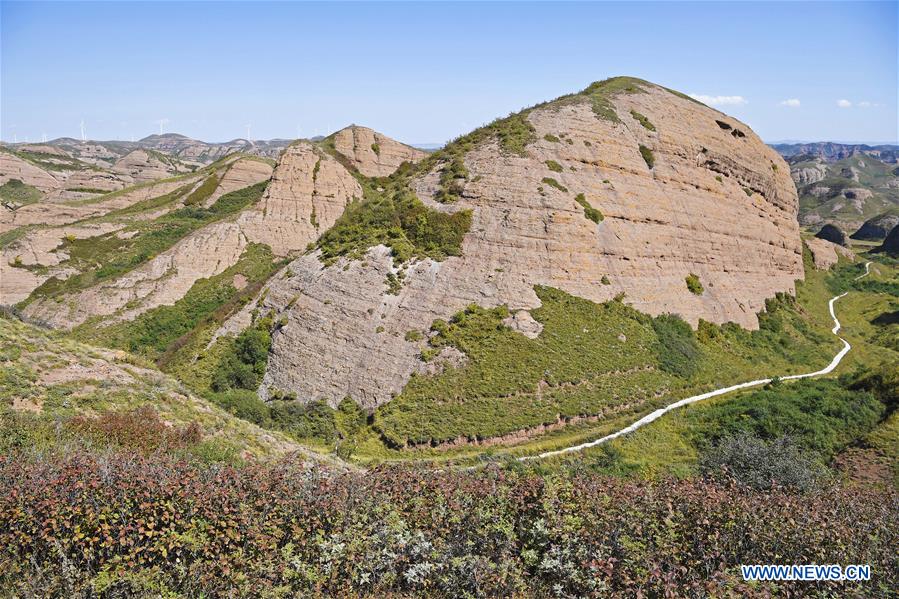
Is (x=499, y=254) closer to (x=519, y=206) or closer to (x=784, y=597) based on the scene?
(x=519, y=206)

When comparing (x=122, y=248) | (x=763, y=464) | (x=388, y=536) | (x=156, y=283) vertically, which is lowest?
(x=763, y=464)

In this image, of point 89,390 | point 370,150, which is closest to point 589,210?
point 89,390

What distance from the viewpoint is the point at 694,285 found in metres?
37.6

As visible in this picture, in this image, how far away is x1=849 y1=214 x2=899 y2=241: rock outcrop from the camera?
427 feet

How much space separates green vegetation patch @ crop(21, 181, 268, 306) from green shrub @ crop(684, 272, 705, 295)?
142 feet

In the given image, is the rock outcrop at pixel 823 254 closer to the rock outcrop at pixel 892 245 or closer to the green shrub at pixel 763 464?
the rock outcrop at pixel 892 245

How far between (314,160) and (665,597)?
5531 cm

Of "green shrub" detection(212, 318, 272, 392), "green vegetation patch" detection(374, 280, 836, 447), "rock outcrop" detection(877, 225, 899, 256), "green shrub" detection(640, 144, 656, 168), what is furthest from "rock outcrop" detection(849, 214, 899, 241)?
"green shrub" detection(212, 318, 272, 392)

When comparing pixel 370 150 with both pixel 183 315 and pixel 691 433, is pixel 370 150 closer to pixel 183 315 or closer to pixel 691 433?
pixel 183 315

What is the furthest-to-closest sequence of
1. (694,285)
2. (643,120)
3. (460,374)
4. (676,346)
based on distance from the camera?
(643,120) → (694,285) → (676,346) → (460,374)

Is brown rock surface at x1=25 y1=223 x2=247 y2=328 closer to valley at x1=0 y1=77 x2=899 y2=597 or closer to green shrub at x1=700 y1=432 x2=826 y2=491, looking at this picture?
valley at x1=0 y1=77 x2=899 y2=597

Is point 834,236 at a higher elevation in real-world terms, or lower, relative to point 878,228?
lower

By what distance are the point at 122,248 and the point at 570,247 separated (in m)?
47.6

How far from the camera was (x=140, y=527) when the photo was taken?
7.50 metres
